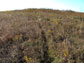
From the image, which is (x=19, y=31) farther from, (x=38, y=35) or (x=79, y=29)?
(x=79, y=29)

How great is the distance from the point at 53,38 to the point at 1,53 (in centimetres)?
256

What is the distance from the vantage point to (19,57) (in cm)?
564

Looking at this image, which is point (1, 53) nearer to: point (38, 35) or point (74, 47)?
point (38, 35)

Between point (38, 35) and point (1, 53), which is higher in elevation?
point (38, 35)

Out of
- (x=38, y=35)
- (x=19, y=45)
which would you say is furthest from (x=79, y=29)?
(x=19, y=45)

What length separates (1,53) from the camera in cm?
572

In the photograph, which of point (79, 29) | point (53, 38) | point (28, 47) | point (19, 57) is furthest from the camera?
point (79, 29)

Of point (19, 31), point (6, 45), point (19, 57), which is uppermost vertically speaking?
point (19, 31)

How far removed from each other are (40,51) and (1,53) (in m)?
1.66

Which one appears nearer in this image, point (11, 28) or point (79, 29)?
point (11, 28)

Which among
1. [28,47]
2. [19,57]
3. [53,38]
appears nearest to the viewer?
[19,57]

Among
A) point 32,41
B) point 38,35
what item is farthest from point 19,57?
point 38,35

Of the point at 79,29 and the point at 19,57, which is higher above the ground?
the point at 79,29

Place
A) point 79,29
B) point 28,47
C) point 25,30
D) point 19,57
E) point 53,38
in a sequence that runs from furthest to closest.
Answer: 1. point 79,29
2. point 25,30
3. point 53,38
4. point 28,47
5. point 19,57
